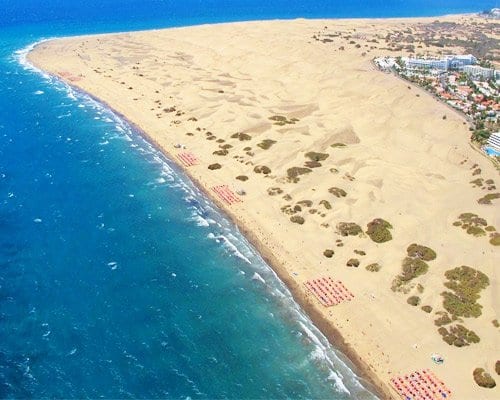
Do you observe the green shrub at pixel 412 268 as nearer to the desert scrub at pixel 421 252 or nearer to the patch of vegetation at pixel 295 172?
the desert scrub at pixel 421 252

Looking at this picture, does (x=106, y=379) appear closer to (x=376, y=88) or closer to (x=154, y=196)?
(x=154, y=196)

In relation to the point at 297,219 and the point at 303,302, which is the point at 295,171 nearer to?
the point at 297,219

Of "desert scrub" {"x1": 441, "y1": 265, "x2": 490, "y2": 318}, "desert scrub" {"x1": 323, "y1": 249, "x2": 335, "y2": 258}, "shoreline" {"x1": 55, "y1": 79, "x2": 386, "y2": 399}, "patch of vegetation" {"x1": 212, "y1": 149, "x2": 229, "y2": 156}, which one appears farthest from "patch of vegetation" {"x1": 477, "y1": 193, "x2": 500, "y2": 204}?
"patch of vegetation" {"x1": 212, "y1": 149, "x2": 229, "y2": 156}

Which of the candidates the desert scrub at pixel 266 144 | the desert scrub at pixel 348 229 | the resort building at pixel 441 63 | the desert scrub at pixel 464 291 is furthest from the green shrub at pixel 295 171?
the resort building at pixel 441 63

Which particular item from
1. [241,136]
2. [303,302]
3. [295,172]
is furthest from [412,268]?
[241,136]

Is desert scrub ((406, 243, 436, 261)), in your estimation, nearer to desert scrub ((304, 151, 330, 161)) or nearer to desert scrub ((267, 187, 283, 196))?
desert scrub ((267, 187, 283, 196))

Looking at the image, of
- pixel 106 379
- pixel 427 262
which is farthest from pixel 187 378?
pixel 427 262

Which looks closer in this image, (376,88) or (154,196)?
(154,196)
